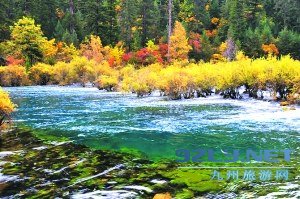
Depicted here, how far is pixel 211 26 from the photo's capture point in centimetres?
6000

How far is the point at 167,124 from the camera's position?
16219 millimetres

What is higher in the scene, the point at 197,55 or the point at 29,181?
the point at 197,55

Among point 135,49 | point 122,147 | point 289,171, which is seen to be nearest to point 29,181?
point 122,147

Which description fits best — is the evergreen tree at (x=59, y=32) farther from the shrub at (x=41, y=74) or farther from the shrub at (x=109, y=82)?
the shrub at (x=109, y=82)

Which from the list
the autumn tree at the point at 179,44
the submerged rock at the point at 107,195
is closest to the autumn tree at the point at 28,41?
the autumn tree at the point at 179,44

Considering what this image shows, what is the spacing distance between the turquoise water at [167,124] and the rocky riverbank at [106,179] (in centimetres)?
132

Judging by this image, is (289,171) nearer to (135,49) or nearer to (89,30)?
(135,49)

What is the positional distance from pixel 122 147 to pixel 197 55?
37.9m

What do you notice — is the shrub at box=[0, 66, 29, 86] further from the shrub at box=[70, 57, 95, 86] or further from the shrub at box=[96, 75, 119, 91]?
the shrub at box=[96, 75, 119, 91]

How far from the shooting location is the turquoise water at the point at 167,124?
12461 millimetres

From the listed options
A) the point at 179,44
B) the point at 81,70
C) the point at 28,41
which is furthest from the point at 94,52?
the point at 179,44

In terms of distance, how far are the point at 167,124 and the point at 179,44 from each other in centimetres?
2995

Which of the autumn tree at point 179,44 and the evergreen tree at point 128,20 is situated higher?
the evergreen tree at point 128,20

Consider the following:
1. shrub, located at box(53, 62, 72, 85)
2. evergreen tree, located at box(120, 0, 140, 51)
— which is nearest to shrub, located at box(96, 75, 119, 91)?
shrub, located at box(53, 62, 72, 85)
